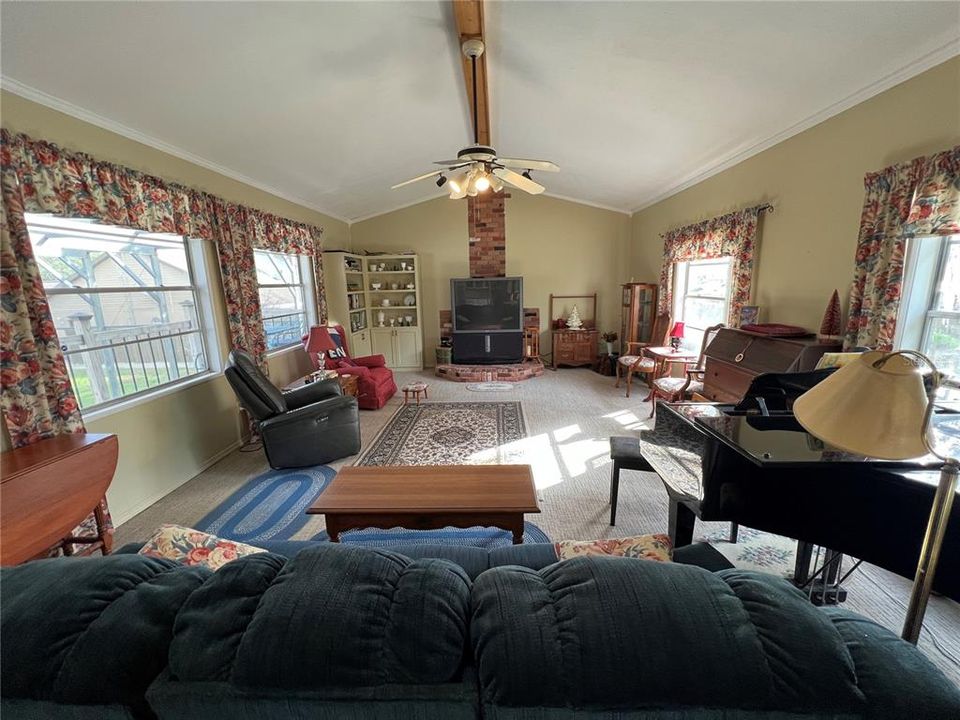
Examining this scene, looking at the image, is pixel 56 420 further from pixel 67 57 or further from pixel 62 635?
pixel 62 635

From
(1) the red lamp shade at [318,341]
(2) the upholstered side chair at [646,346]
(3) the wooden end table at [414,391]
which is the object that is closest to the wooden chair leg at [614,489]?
(2) the upholstered side chair at [646,346]

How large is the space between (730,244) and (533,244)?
123 inches

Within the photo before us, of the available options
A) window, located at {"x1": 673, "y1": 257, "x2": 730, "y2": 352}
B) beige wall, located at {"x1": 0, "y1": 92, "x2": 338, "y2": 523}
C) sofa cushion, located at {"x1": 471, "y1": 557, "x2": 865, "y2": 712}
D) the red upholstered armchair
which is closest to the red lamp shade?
the red upholstered armchair

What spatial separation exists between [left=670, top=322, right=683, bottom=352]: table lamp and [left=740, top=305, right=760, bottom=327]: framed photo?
3.18ft

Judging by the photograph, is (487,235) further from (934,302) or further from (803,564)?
(803,564)

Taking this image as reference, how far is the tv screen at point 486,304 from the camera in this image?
583 centimetres

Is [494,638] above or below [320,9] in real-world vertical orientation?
below

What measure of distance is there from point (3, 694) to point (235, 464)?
2844mm

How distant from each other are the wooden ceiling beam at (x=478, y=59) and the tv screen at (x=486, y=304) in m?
2.39

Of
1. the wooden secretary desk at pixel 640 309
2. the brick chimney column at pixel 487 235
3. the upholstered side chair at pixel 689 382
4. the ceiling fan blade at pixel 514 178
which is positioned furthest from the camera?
the brick chimney column at pixel 487 235

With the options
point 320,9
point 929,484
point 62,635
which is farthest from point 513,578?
point 320,9

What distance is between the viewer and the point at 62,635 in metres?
0.61

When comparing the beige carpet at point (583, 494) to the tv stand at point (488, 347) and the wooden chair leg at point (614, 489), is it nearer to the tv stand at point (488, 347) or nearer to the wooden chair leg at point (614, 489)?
the wooden chair leg at point (614, 489)

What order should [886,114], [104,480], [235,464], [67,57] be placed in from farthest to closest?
1. [235,464]
2. [886,114]
3. [104,480]
4. [67,57]
